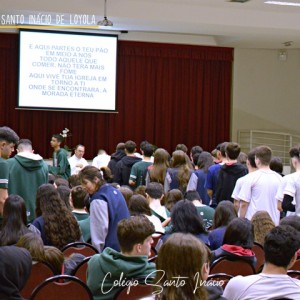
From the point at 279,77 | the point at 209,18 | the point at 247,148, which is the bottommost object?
the point at 247,148

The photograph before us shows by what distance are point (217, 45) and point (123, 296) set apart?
497 inches

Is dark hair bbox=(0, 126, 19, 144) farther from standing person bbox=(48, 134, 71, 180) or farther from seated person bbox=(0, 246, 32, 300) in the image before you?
standing person bbox=(48, 134, 71, 180)

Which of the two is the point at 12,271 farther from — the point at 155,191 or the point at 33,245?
the point at 155,191

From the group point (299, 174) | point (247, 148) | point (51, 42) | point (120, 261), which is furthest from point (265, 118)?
point (120, 261)

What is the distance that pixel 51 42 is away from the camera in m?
12.8

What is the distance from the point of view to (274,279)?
285 centimetres

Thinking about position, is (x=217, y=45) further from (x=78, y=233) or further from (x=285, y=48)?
(x=78, y=233)

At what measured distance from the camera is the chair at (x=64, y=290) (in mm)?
3086

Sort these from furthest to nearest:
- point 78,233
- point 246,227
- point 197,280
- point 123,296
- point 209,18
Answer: point 209,18 < point 78,233 < point 246,227 < point 123,296 < point 197,280

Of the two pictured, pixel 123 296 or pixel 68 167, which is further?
pixel 68 167

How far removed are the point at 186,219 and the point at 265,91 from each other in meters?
12.1

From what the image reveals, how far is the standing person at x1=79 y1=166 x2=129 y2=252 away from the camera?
4.53 meters

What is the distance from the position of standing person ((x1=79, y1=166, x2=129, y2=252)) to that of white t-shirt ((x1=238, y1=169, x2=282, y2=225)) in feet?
5.58

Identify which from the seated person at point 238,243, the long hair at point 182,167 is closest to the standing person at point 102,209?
the seated person at point 238,243
